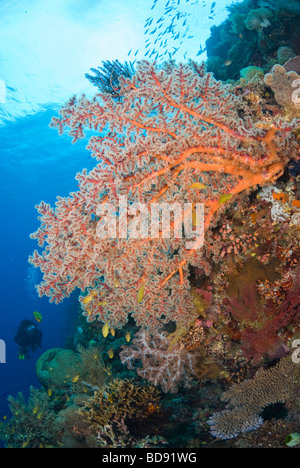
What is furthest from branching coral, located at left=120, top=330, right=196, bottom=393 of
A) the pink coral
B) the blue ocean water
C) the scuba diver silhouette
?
the blue ocean water

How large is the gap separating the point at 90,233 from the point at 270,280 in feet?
9.81

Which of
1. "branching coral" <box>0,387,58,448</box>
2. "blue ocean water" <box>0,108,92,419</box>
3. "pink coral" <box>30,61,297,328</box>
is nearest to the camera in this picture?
"pink coral" <box>30,61,297,328</box>

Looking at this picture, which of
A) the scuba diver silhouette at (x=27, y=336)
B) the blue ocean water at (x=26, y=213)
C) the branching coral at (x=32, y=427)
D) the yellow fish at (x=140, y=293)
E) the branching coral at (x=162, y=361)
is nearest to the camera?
the yellow fish at (x=140, y=293)

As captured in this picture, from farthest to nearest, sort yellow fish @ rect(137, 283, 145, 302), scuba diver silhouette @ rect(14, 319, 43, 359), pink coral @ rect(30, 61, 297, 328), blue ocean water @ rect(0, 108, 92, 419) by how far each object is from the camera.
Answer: blue ocean water @ rect(0, 108, 92, 419), scuba diver silhouette @ rect(14, 319, 43, 359), yellow fish @ rect(137, 283, 145, 302), pink coral @ rect(30, 61, 297, 328)

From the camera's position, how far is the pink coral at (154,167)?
345cm

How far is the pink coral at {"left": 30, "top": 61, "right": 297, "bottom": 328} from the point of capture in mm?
3451

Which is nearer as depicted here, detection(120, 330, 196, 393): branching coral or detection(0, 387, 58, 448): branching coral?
detection(120, 330, 196, 393): branching coral

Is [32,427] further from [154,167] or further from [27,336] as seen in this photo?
[27,336]

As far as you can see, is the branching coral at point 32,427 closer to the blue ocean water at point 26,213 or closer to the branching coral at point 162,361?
the branching coral at point 162,361

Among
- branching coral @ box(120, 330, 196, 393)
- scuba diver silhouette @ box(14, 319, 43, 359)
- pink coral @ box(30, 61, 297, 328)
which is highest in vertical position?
pink coral @ box(30, 61, 297, 328)

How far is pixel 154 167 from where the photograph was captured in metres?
3.50

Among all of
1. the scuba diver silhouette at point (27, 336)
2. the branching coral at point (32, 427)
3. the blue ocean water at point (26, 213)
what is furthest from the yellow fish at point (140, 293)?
the blue ocean water at point (26, 213)

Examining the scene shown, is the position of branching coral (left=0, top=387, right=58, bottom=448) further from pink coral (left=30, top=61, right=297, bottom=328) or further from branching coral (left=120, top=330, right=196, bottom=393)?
pink coral (left=30, top=61, right=297, bottom=328)

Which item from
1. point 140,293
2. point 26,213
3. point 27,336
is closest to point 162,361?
point 140,293
